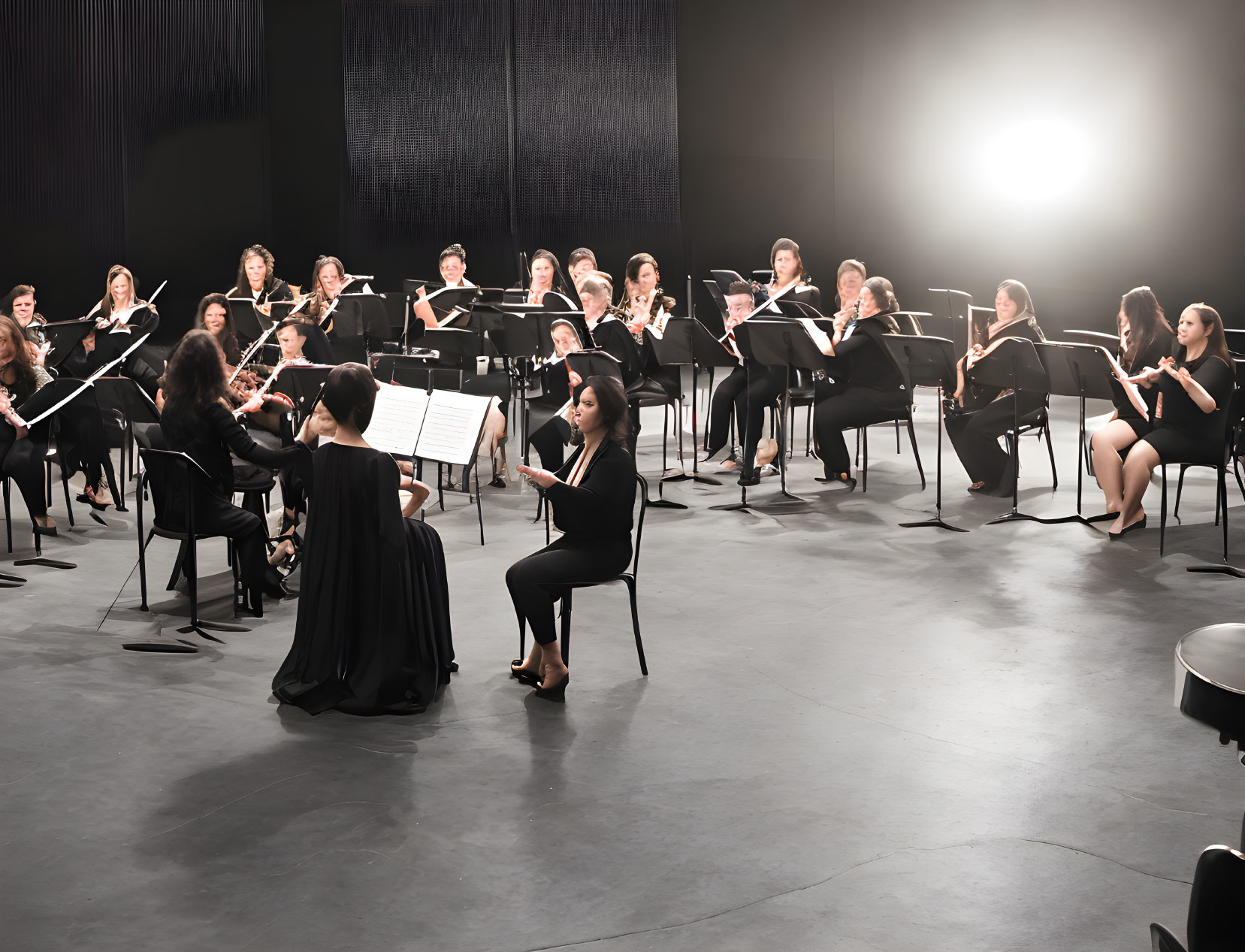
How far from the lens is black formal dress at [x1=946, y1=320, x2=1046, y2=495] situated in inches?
303

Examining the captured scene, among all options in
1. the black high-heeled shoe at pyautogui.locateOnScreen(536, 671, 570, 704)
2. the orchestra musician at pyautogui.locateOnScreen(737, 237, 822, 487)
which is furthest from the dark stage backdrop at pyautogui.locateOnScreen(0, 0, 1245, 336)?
the black high-heeled shoe at pyautogui.locateOnScreen(536, 671, 570, 704)

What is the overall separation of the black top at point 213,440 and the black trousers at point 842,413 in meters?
3.78

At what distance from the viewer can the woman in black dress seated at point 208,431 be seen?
5.25m

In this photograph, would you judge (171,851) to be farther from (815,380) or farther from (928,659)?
(815,380)

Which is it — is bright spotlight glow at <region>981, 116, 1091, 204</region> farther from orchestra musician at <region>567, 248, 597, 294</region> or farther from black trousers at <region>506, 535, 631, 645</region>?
black trousers at <region>506, 535, 631, 645</region>

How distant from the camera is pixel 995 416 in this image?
25.3 ft

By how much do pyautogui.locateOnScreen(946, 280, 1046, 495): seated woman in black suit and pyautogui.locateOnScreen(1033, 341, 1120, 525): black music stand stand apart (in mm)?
601

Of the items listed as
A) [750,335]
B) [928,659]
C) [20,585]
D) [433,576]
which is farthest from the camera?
[750,335]

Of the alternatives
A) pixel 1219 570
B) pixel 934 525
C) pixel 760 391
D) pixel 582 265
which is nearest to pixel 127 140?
pixel 582 265

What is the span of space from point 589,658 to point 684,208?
9283 millimetres

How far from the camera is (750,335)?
7312 mm

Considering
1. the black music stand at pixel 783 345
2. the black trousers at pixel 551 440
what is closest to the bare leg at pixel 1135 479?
the black music stand at pixel 783 345

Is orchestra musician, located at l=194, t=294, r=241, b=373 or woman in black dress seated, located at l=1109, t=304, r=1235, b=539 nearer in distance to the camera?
woman in black dress seated, located at l=1109, t=304, r=1235, b=539

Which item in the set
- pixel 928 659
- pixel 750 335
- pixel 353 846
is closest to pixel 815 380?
pixel 750 335
